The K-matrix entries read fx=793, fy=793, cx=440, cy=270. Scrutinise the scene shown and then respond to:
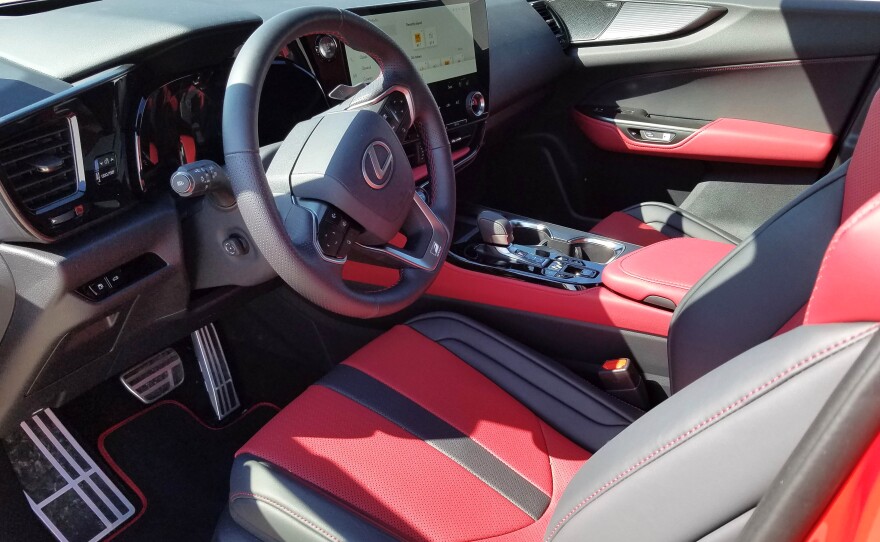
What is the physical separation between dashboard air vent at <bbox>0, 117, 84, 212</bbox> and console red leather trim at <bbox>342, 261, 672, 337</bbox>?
2.27ft

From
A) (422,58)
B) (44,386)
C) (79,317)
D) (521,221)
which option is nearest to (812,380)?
(79,317)

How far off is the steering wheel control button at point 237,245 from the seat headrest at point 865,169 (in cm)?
83

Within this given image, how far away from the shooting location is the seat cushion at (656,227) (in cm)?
203

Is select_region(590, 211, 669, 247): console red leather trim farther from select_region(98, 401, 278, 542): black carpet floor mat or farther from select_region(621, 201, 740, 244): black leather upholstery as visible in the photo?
select_region(98, 401, 278, 542): black carpet floor mat

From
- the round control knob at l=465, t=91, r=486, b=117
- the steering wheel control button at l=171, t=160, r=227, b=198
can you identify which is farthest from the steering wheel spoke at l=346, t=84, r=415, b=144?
the round control knob at l=465, t=91, r=486, b=117

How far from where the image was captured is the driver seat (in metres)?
0.67

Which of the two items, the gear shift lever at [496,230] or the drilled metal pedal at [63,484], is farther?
the gear shift lever at [496,230]

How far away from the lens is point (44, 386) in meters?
1.27

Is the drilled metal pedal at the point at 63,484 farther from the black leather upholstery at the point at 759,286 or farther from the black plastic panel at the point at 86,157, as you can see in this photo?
the black leather upholstery at the point at 759,286

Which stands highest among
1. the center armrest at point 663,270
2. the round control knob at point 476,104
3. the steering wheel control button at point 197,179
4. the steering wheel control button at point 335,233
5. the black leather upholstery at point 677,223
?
the steering wheel control button at point 197,179

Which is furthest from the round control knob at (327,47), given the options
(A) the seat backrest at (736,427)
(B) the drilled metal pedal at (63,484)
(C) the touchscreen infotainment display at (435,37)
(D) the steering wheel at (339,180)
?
(A) the seat backrest at (736,427)

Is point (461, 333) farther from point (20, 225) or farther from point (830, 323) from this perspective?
point (830, 323)

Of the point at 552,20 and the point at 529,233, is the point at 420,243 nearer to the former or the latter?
the point at 529,233

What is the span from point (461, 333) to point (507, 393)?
16 cm
